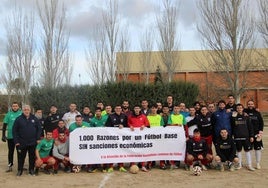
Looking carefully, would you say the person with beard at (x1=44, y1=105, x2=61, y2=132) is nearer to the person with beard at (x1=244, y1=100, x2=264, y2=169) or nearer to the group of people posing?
the group of people posing

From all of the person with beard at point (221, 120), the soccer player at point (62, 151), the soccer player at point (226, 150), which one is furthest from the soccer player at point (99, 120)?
the soccer player at point (226, 150)

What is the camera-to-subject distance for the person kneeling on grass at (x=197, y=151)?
952 centimetres

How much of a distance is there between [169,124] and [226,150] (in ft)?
5.73

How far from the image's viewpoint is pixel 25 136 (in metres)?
9.02

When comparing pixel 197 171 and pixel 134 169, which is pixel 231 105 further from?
pixel 134 169

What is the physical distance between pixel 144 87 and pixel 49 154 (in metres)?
9.68

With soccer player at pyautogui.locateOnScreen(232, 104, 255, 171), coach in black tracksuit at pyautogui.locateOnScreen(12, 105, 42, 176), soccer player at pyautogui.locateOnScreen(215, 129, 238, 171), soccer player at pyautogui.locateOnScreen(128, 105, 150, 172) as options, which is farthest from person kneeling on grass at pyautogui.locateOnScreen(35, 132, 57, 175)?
soccer player at pyautogui.locateOnScreen(232, 104, 255, 171)

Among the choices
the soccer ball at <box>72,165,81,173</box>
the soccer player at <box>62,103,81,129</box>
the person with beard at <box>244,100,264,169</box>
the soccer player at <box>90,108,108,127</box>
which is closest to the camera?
the soccer ball at <box>72,165,81,173</box>

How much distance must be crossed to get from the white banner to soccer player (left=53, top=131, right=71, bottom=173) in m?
0.18

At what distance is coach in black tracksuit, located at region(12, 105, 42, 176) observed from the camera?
29.6 ft

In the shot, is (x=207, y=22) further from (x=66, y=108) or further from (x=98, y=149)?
(x=98, y=149)

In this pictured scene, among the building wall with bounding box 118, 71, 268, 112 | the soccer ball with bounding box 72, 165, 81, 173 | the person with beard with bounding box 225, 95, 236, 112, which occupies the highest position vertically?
the building wall with bounding box 118, 71, 268, 112

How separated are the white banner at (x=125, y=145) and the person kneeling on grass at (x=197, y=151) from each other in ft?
1.13

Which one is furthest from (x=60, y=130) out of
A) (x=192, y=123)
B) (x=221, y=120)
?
(x=221, y=120)
